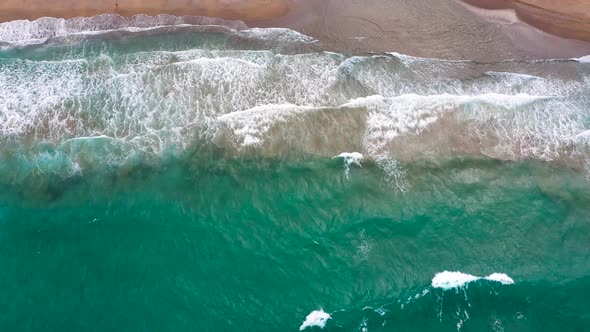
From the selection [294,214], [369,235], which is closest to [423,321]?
[369,235]

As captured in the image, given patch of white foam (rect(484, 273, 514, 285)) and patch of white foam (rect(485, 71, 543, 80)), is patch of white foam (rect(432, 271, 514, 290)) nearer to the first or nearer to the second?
patch of white foam (rect(484, 273, 514, 285))

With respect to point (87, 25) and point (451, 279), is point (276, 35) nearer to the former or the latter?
point (87, 25)

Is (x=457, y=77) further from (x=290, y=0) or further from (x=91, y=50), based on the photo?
(x=91, y=50)

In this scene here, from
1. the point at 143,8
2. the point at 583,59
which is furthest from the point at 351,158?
the point at 143,8

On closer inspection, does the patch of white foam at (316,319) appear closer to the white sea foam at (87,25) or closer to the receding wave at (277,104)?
the receding wave at (277,104)

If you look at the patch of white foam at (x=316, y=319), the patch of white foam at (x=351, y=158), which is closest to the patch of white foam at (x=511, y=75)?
the patch of white foam at (x=351, y=158)

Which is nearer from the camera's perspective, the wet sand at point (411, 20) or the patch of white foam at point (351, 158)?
the patch of white foam at point (351, 158)
